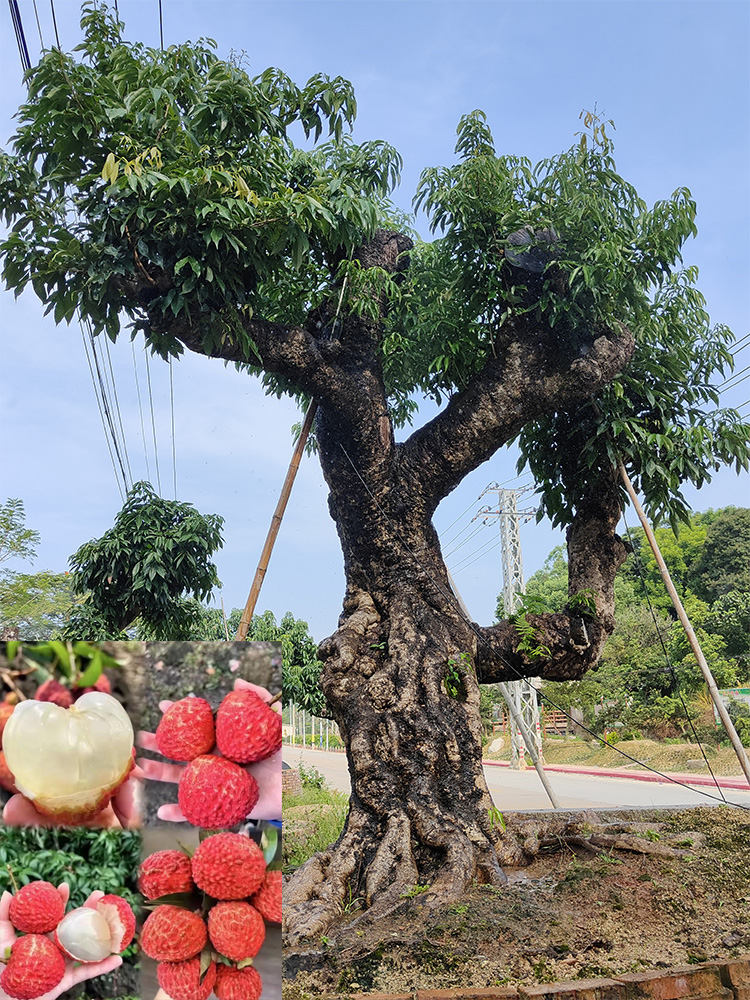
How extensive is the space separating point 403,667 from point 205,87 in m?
3.59

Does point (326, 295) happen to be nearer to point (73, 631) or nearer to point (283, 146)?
point (283, 146)

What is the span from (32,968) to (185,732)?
2.00 feet

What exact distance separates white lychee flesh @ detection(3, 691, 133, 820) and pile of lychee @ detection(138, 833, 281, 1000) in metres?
0.22

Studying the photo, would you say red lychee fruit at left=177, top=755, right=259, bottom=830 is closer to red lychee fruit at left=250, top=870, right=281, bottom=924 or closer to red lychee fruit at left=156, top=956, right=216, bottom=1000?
red lychee fruit at left=250, top=870, right=281, bottom=924

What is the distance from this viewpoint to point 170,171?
→ 13.4ft

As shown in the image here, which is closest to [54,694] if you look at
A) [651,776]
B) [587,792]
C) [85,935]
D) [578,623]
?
[85,935]

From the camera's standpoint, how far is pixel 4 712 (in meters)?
1.88

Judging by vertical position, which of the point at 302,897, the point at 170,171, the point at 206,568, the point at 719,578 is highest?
the point at 719,578

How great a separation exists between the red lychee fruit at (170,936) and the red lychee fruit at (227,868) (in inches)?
3.2

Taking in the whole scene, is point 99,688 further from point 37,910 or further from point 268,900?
point 268,900

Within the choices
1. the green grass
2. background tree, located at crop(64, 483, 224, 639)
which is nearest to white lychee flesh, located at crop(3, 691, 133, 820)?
the green grass

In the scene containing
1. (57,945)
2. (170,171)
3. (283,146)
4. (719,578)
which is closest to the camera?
(57,945)

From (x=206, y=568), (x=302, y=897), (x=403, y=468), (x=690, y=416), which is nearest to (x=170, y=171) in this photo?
(x=403, y=468)

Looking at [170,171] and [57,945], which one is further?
[170,171]
